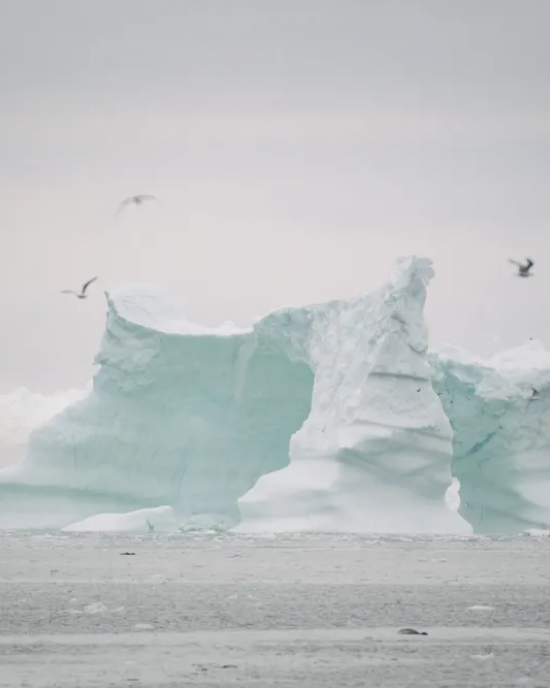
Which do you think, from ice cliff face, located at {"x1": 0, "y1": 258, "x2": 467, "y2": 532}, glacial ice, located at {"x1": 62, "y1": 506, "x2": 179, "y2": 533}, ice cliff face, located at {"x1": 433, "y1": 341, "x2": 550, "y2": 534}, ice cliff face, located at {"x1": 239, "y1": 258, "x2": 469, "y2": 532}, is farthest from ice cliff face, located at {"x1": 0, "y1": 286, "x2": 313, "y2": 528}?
ice cliff face, located at {"x1": 433, "y1": 341, "x2": 550, "y2": 534}

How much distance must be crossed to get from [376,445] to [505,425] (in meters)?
3.84

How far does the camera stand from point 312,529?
84.0 ft

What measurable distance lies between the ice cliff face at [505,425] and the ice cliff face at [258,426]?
238cm

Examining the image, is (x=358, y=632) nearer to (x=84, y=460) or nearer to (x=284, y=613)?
(x=284, y=613)

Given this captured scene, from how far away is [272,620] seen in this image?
11.4 m

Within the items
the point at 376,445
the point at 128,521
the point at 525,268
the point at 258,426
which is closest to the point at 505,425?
the point at 376,445

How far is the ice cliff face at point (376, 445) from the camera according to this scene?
25.9 m

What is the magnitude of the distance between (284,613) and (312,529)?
13645 mm

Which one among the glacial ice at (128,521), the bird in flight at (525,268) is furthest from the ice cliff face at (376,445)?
the bird in flight at (525,268)

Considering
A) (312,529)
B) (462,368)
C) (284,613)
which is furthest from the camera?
(462,368)

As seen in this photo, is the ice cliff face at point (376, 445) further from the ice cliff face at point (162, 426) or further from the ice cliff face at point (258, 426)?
the ice cliff face at point (162, 426)

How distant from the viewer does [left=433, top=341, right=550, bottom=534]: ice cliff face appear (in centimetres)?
2862

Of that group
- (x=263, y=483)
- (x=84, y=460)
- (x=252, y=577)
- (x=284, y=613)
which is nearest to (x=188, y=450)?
(x=84, y=460)

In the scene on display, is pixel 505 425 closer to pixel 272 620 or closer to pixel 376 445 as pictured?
pixel 376 445
